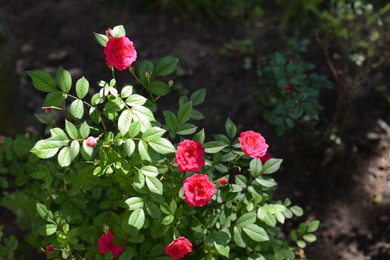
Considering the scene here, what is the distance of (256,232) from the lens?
1.79 metres

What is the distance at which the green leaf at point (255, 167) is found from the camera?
179cm

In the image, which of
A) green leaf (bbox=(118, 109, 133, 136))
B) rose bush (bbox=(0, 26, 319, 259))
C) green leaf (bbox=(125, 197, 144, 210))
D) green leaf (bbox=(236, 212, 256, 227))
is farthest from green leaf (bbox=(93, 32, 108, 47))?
green leaf (bbox=(236, 212, 256, 227))

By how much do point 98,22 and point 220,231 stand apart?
265 cm

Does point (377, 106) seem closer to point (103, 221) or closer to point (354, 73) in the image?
point (354, 73)

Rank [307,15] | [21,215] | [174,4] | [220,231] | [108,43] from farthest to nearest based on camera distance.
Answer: [174,4] < [307,15] < [21,215] < [220,231] < [108,43]

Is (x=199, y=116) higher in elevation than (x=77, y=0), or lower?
higher

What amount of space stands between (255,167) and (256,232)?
23 centimetres

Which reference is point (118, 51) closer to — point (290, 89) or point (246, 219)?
point (246, 219)

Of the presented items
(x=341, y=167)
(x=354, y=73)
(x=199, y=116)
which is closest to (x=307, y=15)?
(x=354, y=73)

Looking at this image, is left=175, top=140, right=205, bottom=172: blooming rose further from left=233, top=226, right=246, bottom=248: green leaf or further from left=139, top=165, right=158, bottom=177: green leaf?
left=233, top=226, right=246, bottom=248: green leaf

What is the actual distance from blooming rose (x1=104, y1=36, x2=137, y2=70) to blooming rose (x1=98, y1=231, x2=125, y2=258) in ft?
2.11

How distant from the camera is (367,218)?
2580 mm

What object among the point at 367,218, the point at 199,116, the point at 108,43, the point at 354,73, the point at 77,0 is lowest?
the point at 77,0

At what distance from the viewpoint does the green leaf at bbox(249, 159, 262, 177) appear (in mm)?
1793
